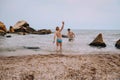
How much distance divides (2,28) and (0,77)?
41989 mm

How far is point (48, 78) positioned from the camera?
5141 millimetres

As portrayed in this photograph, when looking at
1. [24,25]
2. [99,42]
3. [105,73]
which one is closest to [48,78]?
[105,73]

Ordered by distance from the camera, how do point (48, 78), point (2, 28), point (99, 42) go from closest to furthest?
point (48, 78) → point (99, 42) → point (2, 28)

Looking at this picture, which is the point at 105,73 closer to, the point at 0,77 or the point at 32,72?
the point at 32,72

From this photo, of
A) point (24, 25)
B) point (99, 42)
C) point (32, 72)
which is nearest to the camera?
point (32, 72)

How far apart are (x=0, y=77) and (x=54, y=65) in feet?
6.97

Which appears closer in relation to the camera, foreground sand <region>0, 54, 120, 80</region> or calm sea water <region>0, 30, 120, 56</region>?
foreground sand <region>0, 54, 120, 80</region>

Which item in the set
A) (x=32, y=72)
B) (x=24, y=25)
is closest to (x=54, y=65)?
(x=32, y=72)

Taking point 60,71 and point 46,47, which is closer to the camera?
point 60,71

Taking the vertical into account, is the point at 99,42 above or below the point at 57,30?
below

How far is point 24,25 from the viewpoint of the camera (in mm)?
50719

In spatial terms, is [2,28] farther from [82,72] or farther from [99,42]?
[82,72]

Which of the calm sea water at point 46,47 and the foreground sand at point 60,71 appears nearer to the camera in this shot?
the foreground sand at point 60,71

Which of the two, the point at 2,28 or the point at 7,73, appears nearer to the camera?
the point at 7,73
